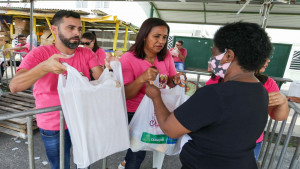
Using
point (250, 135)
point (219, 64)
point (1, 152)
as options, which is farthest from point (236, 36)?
point (1, 152)

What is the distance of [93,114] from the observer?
3.90 ft

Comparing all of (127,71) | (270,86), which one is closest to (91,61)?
(127,71)

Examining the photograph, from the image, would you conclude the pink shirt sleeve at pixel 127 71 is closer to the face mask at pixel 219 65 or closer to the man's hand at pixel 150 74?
the man's hand at pixel 150 74

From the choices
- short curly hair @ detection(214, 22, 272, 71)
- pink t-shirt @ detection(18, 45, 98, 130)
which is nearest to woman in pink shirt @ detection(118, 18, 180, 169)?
pink t-shirt @ detection(18, 45, 98, 130)

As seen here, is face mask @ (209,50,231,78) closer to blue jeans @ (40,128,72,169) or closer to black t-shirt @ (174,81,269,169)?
black t-shirt @ (174,81,269,169)

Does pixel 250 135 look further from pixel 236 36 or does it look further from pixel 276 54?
pixel 276 54

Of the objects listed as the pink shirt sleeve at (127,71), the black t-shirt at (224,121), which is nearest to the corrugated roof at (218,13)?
the pink shirt sleeve at (127,71)

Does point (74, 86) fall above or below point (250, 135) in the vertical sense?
above

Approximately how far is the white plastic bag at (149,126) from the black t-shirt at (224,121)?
43 cm

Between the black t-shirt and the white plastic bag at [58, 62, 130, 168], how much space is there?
0.52 metres

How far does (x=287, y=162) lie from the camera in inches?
121

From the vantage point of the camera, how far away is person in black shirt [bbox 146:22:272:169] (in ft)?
3.04

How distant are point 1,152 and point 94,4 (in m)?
20.9

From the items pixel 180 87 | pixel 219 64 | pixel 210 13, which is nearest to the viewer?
pixel 219 64
